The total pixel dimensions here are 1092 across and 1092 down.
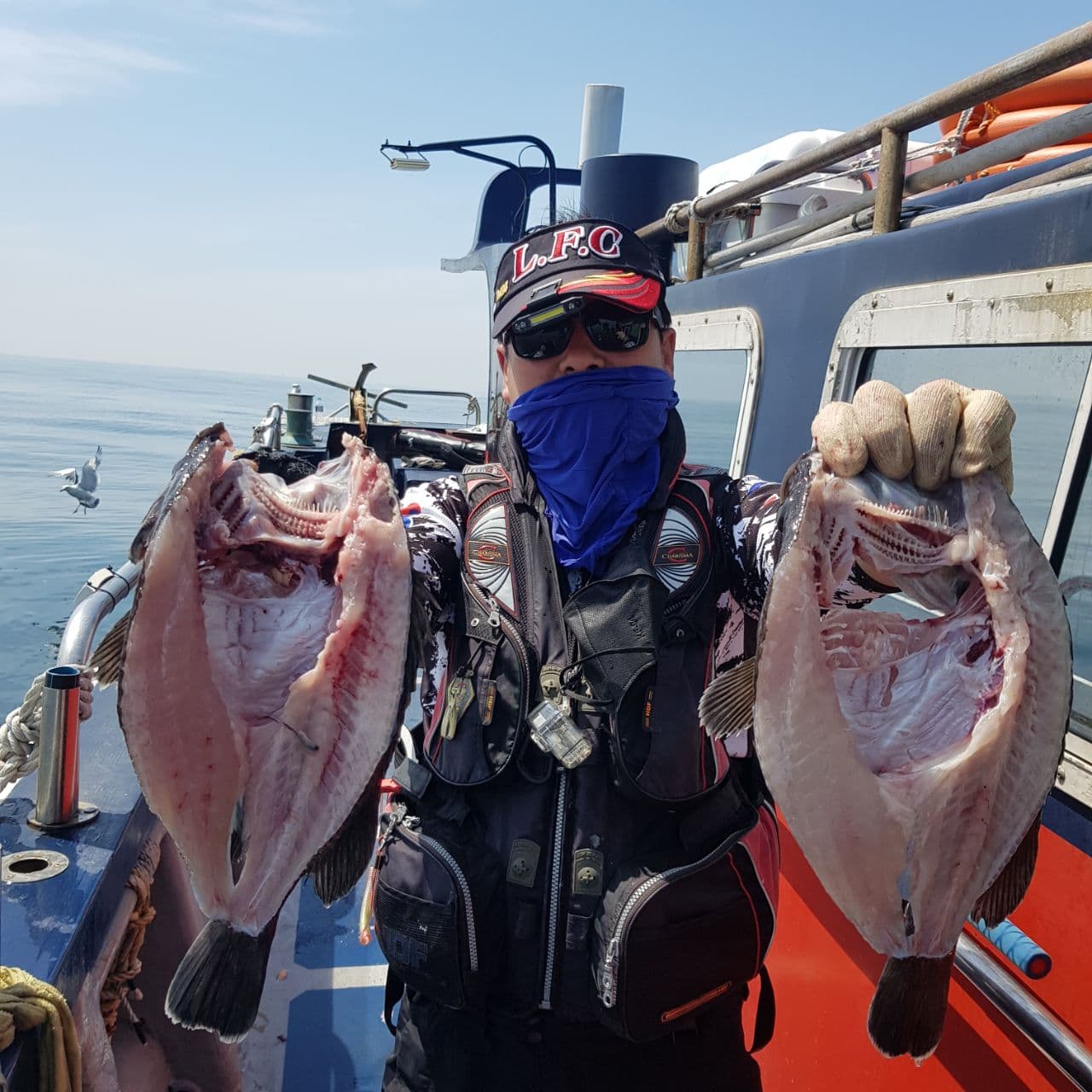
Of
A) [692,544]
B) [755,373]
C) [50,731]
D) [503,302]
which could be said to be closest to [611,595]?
[692,544]

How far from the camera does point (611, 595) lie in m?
1.98

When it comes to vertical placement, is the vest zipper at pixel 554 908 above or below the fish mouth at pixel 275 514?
below

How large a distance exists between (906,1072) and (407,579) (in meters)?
2.17

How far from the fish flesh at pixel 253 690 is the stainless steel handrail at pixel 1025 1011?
4.37 feet

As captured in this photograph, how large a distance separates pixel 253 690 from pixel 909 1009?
4.07 feet

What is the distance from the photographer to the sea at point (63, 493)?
7.64 meters

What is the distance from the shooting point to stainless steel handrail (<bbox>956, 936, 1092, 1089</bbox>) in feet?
6.20

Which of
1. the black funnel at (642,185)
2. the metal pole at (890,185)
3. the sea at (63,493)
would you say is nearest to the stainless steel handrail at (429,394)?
the sea at (63,493)

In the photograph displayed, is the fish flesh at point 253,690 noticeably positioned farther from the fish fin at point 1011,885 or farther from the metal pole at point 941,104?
the metal pole at point 941,104

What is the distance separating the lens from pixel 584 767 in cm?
191

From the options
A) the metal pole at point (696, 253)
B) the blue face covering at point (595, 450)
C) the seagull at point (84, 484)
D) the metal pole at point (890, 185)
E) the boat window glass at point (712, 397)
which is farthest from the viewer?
the seagull at point (84, 484)

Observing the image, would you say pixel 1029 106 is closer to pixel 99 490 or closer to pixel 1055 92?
pixel 1055 92

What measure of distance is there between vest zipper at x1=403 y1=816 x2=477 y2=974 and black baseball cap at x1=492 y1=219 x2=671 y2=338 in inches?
49.4

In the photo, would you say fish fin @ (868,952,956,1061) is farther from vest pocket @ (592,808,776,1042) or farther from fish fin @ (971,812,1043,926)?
vest pocket @ (592,808,776,1042)
